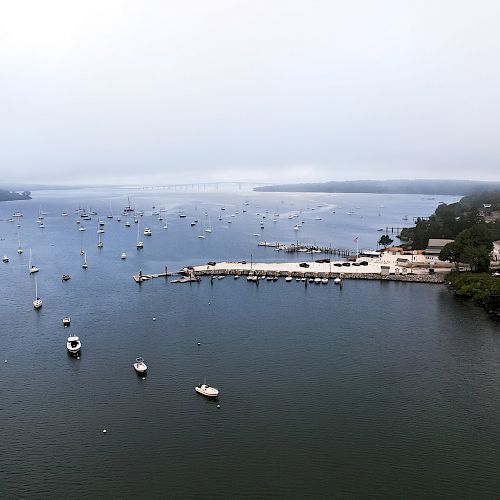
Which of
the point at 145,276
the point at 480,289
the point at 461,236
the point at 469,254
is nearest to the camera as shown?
the point at 480,289

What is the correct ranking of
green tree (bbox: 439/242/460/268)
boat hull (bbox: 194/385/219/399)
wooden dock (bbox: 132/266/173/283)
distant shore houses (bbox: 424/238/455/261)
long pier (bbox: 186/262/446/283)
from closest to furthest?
boat hull (bbox: 194/385/219/399) → green tree (bbox: 439/242/460/268) → wooden dock (bbox: 132/266/173/283) → long pier (bbox: 186/262/446/283) → distant shore houses (bbox: 424/238/455/261)

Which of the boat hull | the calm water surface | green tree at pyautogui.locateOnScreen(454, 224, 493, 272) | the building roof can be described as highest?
green tree at pyautogui.locateOnScreen(454, 224, 493, 272)

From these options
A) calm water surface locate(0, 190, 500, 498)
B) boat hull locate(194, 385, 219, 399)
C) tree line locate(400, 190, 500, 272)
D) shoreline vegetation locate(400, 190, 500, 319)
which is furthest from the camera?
tree line locate(400, 190, 500, 272)

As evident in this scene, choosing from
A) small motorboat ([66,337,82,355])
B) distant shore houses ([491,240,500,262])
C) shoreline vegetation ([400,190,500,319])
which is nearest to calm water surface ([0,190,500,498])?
small motorboat ([66,337,82,355])

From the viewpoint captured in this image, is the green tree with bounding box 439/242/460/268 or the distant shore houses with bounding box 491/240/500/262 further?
the distant shore houses with bounding box 491/240/500/262

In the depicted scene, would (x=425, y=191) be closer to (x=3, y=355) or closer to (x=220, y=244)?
(x=220, y=244)

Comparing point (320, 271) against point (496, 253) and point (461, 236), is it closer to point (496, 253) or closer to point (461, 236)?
point (461, 236)

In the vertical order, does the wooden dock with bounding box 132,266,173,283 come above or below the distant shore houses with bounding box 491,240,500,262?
below

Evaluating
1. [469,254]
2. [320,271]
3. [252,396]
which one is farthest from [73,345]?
[469,254]

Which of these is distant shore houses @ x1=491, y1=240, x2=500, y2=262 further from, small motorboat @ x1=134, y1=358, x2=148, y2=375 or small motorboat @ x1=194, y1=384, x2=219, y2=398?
small motorboat @ x1=134, y1=358, x2=148, y2=375
